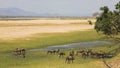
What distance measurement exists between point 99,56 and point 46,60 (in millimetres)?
7145

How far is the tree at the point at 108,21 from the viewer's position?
148ft

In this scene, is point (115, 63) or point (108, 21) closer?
point (115, 63)

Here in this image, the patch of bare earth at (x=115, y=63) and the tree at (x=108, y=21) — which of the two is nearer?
the patch of bare earth at (x=115, y=63)

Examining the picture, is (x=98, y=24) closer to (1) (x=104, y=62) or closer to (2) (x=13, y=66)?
(1) (x=104, y=62)

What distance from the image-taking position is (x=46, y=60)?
4006 cm

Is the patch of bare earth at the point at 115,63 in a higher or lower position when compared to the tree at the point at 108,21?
lower

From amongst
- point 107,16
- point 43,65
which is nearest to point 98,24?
point 107,16

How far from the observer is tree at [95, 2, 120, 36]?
4500 centimetres

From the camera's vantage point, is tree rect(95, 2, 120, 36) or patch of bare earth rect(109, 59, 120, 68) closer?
patch of bare earth rect(109, 59, 120, 68)

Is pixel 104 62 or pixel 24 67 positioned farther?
pixel 104 62

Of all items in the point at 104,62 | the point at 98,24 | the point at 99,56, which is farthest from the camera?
the point at 98,24

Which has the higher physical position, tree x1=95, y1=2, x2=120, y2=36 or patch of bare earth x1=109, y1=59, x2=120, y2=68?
tree x1=95, y1=2, x2=120, y2=36

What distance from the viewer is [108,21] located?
148 feet

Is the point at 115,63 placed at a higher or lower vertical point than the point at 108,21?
lower
